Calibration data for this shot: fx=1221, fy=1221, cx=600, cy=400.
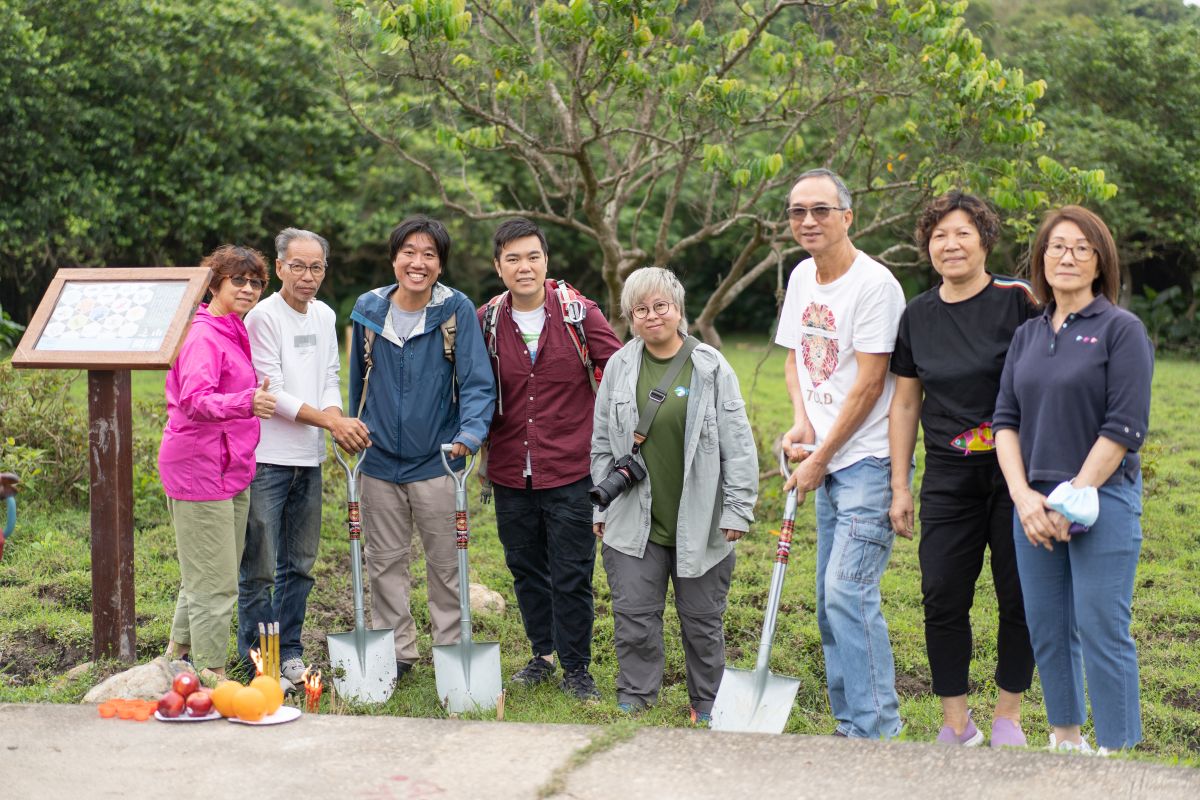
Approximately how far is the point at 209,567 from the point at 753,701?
1970 millimetres

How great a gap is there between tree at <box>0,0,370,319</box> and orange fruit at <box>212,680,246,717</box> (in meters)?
12.4

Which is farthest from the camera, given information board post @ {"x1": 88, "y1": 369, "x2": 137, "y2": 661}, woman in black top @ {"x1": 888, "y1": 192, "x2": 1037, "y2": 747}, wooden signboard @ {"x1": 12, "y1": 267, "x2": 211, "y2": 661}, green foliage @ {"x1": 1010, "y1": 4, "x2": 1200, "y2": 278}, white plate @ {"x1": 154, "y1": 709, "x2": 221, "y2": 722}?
green foliage @ {"x1": 1010, "y1": 4, "x2": 1200, "y2": 278}

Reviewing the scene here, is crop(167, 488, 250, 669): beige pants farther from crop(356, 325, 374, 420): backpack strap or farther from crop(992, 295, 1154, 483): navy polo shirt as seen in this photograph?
crop(992, 295, 1154, 483): navy polo shirt

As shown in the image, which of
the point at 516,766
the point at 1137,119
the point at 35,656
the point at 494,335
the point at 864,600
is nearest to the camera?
the point at 516,766

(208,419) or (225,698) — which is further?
(208,419)

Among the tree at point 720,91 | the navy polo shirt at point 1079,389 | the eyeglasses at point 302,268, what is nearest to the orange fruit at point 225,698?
the eyeglasses at point 302,268

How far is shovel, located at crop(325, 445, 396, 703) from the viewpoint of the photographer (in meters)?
4.45

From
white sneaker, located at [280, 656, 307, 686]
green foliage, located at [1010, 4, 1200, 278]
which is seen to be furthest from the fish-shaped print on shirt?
green foliage, located at [1010, 4, 1200, 278]

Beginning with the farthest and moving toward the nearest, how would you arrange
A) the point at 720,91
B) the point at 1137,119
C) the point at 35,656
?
the point at 1137,119, the point at 720,91, the point at 35,656

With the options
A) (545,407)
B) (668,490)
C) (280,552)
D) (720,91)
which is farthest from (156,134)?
(668,490)

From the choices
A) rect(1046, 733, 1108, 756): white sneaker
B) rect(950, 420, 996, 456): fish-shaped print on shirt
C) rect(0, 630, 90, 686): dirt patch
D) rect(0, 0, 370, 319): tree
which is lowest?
rect(0, 630, 90, 686): dirt patch

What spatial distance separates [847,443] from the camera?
12.8ft

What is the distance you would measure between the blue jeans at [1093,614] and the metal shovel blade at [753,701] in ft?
2.52

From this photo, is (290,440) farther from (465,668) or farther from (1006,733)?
(1006,733)
